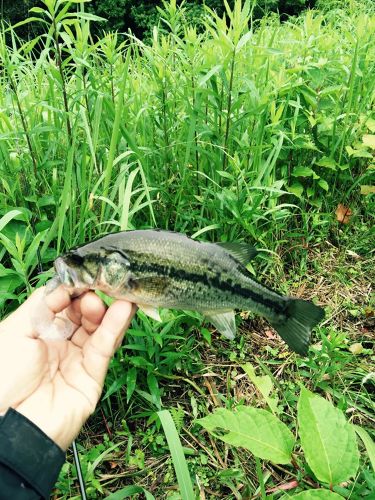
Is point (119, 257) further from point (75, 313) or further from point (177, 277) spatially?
point (75, 313)

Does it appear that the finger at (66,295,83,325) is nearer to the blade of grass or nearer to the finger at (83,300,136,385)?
the finger at (83,300,136,385)

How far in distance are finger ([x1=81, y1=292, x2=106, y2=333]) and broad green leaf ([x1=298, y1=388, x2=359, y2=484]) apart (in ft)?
2.77

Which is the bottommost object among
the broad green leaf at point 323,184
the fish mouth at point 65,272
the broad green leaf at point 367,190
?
the broad green leaf at point 367,190

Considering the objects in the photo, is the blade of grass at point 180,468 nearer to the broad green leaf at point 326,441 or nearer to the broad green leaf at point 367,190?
the broad green leaf at point 326,441

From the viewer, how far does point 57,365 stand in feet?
5.99

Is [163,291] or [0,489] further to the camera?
[163,291]

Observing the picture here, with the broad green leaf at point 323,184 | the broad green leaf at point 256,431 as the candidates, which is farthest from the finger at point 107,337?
the broad green leaf at point 323,184

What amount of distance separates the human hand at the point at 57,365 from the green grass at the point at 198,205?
1.12 feet

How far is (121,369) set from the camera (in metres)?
2.23

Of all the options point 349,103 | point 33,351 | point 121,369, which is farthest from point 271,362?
point 349,103

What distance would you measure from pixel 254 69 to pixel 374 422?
2507 millimetres

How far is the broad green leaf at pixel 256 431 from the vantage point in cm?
138

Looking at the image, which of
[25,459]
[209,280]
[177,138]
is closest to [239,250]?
[209,280]

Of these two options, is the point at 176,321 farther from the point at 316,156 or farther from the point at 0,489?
the point at 316,156
